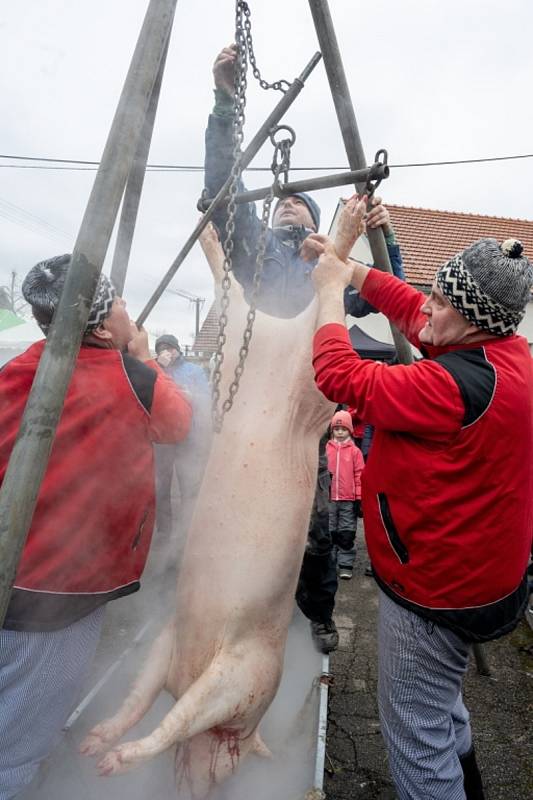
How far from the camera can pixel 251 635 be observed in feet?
5.83

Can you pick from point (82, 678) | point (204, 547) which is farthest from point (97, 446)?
point (82, 678)

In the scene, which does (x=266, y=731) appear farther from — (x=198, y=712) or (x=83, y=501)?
(x=83, y=501)

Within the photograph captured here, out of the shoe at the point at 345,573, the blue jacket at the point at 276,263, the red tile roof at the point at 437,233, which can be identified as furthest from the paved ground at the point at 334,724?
the red tile roof at the point at 437,233

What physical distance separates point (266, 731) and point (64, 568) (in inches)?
51.5

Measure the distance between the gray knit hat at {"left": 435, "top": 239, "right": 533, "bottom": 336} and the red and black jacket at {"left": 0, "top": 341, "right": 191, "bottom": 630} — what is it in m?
0.99

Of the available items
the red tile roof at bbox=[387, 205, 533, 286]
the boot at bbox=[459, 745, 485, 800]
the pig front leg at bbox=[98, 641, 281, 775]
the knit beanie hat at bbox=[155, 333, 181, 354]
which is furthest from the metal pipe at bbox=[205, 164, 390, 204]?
the red tile roof at bbox=[387, 205, 533, 286]

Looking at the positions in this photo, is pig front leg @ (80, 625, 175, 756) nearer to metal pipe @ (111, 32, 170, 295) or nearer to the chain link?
the chain link

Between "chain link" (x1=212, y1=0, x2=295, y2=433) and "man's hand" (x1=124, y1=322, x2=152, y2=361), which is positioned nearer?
"chain link" (x1=212, y1=0, x2=295, y2=433)

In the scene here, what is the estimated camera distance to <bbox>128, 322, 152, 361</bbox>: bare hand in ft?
6.62

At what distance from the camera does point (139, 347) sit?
6.73 feet

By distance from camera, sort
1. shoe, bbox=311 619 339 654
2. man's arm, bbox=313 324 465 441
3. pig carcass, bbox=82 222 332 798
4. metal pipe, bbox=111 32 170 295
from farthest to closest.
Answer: shoe, bbox=311 619 339 654 → metal pipe, bbox=111 32 170 295 → pig carcass, bbox=82 222 332 798 → man's arm, bbox=313 324 465 441

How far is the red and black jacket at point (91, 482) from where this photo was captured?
159 centimetres

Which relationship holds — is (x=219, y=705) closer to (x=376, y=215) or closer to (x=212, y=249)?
(x=212, y=249)

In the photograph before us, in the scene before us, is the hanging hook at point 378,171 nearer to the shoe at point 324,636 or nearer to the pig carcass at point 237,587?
the pig carcass at point 237,587
